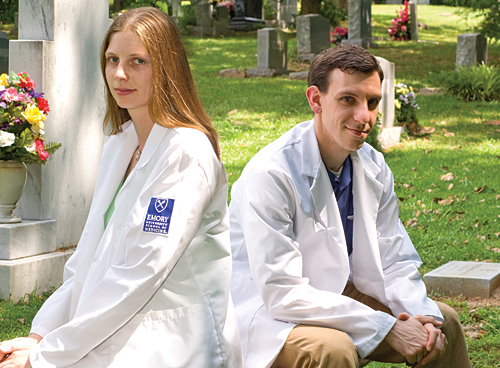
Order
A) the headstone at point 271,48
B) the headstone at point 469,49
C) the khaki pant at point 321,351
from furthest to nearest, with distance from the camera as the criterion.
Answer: the headstone at point 271,48 < the headstone at point 469,49 < the khaki pant at point 321,351

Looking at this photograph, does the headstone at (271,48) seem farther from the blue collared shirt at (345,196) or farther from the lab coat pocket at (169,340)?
the lab coat pocket at (169,340)

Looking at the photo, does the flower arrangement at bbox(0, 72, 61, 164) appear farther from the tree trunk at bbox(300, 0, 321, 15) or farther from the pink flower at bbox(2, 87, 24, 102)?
the tree trunk at bbox(300, 0, 321, 15)

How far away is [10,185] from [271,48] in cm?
1204

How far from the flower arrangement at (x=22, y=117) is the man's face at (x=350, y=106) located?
2.60 m

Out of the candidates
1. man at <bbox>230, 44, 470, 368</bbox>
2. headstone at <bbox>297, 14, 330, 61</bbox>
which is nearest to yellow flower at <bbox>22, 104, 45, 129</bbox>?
man at <bbox>230, 44, 470, 368</bbox>

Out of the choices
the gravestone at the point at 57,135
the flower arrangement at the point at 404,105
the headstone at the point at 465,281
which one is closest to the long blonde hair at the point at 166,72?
the gravestone at the point at 57,135

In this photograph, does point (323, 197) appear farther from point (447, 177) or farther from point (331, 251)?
point (447, 177)

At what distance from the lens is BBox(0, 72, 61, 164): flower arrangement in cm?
452

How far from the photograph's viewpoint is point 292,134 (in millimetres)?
2852

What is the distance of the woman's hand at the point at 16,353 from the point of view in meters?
1.95

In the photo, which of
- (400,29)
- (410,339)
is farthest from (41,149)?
(400,29)

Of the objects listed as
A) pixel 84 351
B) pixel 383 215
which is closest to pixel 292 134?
pixel 383 215

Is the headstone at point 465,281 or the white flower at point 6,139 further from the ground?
the white flower at point 6,139

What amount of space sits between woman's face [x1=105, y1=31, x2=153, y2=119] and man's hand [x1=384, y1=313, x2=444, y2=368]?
130 cm
